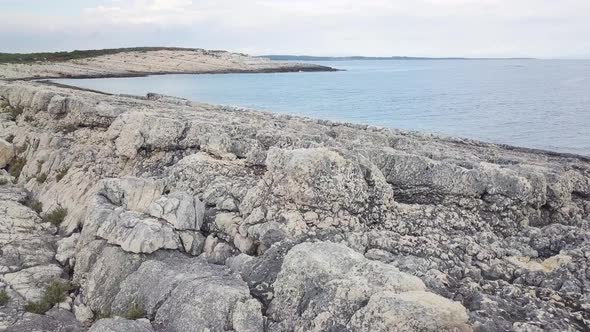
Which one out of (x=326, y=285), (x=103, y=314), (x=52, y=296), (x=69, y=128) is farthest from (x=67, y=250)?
(x=69, y=128)

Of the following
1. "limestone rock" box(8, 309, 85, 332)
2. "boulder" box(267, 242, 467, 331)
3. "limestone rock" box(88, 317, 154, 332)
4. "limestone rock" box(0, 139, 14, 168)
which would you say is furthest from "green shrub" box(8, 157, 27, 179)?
"boulder" box(267, 242, 467, 331)

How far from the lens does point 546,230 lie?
1202 centimetres

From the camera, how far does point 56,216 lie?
17844 mm

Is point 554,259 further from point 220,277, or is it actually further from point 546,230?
point 220,277

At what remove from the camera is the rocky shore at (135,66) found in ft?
322

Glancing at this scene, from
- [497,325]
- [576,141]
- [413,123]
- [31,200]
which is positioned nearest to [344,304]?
[497,325]

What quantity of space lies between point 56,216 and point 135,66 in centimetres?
13630

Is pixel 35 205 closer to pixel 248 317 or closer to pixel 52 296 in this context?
pixel 52 296

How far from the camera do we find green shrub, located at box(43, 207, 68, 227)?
1769cm

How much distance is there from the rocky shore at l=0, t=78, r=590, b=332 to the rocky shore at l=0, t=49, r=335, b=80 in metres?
74.4

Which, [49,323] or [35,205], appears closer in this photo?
[49,323]

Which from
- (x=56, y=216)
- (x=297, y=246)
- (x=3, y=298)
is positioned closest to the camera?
(x=297, y=246)

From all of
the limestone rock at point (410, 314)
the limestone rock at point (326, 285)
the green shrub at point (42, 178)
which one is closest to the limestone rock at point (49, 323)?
the limestone rock at point (326, 285)

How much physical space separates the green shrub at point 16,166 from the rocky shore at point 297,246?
6.51 meters
